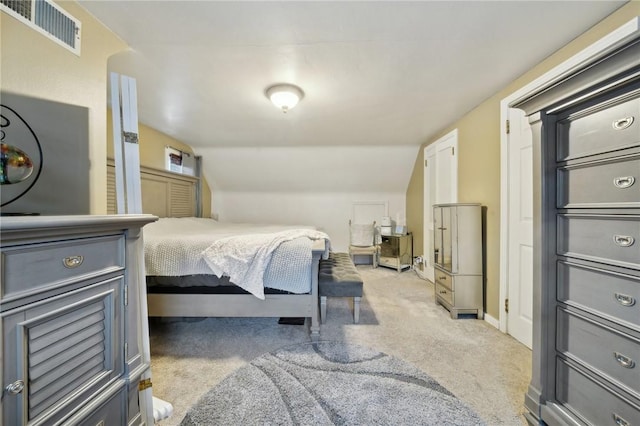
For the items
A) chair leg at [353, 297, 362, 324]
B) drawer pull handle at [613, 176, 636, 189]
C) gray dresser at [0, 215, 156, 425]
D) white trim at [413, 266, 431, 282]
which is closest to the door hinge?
gray dresser at [0, 215, 156, 425]

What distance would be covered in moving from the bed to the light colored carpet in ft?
0.68

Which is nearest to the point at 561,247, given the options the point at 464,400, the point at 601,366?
the point at 601,366

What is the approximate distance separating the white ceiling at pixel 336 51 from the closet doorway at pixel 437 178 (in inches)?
17.4

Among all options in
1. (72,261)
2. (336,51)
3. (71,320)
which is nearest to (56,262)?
(72,261)

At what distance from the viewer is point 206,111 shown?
8.87ft

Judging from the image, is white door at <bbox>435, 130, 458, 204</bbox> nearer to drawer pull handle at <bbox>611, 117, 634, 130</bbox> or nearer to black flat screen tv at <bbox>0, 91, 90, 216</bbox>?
drawer pull handle at <bbox>611, 117, 634, 130</bbox>

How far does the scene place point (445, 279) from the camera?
252 centimetres

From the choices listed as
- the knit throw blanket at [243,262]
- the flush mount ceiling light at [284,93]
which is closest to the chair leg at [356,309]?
the knit throw blanket at [243,262]

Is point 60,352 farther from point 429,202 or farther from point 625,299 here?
point 429,202

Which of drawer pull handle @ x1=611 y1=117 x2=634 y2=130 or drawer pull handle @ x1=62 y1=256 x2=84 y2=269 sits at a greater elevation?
drawer pull handle @ x1=611 y1=117 x2=634 y2=130

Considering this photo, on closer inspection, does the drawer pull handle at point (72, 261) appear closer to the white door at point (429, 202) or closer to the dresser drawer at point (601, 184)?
the dresser drawer at point (601, 184)

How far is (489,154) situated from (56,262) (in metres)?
2.93

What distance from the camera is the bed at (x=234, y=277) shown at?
1.94 meters

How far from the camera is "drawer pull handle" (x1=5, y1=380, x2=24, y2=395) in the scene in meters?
0.65
